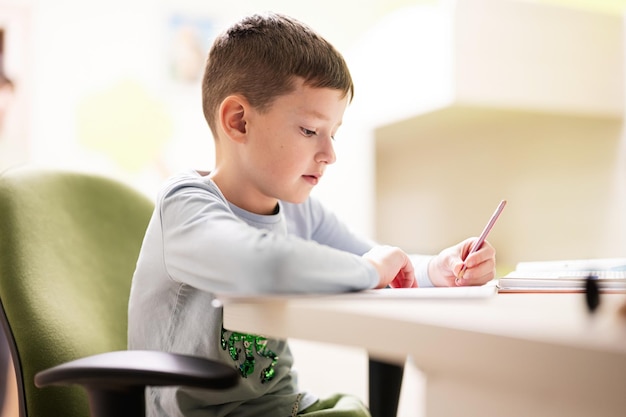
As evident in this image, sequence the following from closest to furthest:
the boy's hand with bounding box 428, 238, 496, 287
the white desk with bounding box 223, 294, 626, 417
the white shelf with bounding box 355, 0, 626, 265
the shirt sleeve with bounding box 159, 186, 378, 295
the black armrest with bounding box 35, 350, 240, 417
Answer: the white desk with bounding box 223, 294, 626, 417
the black armrest with bounding box 35, 350, 240, 417
the shirt sleeve with bounding box 159, 186, 378, 295
the boy's hand with bounding box 428, 238, 496, 287
the white shelf with bounding box 355, 0, 626, 265

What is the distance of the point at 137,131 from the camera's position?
2441mm

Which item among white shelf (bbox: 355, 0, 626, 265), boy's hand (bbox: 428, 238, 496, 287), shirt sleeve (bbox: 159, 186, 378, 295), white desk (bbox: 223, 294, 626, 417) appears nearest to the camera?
white desk (bbox: 223, 294, 626, 417)

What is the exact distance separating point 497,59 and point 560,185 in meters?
0.50

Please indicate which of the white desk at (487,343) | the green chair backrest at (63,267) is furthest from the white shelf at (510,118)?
the white desk at (487,343)

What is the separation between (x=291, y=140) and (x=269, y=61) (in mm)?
109

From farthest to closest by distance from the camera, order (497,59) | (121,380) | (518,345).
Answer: (497,59), (121,380), (518,345)

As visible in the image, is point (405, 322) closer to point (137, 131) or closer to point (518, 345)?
point (518, 345)

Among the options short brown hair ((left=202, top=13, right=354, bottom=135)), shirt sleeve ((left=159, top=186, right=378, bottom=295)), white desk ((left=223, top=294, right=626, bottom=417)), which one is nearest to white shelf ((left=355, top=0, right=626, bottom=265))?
short brown hair ((left=202, top=13, right=354, bottom=135))

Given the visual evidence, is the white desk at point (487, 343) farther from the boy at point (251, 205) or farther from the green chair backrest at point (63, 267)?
the green chair backrest at point (63, 267)

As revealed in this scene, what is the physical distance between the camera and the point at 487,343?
40cm

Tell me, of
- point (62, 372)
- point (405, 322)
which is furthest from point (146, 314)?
point (405, 322)

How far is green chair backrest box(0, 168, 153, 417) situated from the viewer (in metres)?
0.75

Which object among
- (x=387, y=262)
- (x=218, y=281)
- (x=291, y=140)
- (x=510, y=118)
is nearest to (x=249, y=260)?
(x=218, y=281)

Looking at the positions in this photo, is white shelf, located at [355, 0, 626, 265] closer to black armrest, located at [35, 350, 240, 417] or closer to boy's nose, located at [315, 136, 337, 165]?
boy's nose, located at [315, 136, 337, 165]
